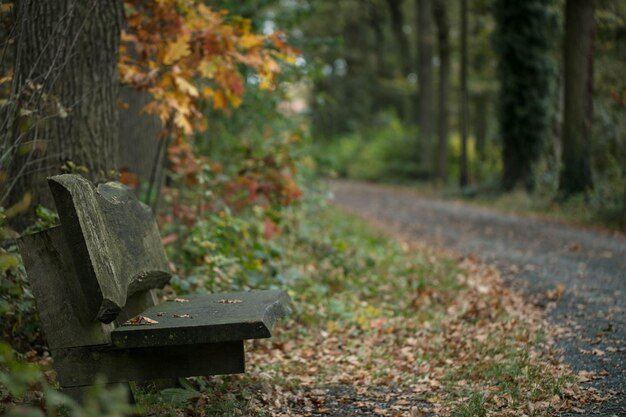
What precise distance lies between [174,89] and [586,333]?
12.8ft

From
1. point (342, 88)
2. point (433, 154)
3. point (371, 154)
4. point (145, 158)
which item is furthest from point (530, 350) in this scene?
point (342, 88)

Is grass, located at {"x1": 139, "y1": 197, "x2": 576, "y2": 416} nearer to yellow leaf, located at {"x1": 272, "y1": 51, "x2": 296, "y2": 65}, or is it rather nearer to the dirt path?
the dirt path

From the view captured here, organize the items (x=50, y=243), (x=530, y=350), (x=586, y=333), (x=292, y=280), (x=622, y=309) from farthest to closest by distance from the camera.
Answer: (x=292, y=280)
(x=622, y=309)
(x=586, y=333)
(x=530, y=350)
(x=50, y=243)

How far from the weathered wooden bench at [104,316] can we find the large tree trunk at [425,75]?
25.2 metres

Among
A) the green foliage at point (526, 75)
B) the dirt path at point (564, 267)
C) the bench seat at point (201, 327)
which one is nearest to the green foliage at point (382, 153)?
the green foliage at point (526, 75)

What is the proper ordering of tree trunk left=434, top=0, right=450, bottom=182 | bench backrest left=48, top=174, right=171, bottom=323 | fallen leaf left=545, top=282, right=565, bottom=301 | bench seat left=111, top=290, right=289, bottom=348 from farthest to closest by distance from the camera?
1. tree trunk left=434, top=0, right=450, bottom=182
2. fallen leaf left=545, top=282, right=565, bottom=301
3. bench seat left=111, top=290, right=289, bottom=348
4. bench backrest left=48, top=174, right=171, bottom=323

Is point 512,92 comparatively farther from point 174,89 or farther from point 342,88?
point 342,88

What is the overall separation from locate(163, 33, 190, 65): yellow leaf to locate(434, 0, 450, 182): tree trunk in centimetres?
2137

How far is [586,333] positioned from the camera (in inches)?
213

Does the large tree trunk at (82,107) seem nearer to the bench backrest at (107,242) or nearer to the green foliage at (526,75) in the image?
the bench backrest at (107,242)

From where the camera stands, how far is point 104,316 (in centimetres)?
319

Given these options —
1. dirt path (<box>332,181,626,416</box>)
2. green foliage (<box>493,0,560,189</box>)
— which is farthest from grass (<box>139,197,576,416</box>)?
green foliage (<box>493,0,560,189</box>)

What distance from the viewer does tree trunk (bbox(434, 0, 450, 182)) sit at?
2594 centimetres

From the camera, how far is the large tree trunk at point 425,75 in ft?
89.3
